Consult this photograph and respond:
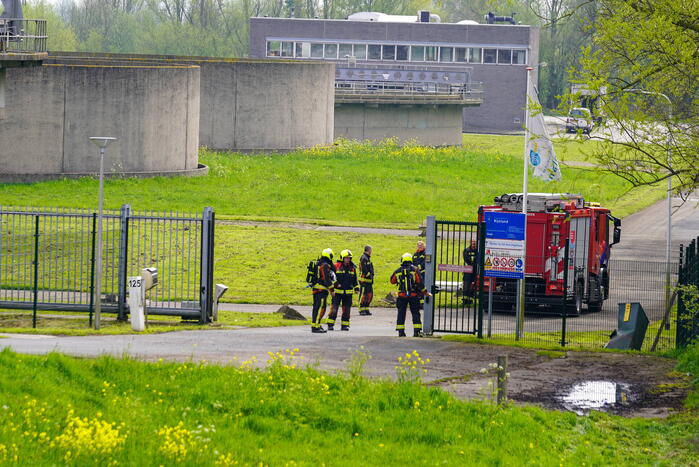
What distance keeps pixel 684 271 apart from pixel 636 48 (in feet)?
15.9

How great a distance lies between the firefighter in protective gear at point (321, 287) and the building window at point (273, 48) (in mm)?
67695

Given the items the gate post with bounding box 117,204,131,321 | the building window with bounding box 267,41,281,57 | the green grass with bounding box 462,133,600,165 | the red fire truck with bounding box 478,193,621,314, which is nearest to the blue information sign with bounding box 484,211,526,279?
the red fire truck with bounding box 478,193,621,314

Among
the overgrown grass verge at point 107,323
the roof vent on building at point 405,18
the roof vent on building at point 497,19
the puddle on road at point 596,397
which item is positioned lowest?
the puddle on road at point 596,397

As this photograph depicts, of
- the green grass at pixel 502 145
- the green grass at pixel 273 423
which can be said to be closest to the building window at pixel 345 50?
the green grass at pixel 502 145

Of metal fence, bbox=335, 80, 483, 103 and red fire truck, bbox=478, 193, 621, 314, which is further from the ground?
metal fence, bbox=335, 80, 483, 103

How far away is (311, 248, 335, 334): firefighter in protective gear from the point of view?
1988 cm

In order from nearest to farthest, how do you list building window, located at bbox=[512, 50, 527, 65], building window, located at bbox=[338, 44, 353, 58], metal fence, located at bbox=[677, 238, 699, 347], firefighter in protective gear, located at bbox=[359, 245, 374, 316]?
metal fence, located at bbox=[677, 238, 699, 347] < firefighter in protective gear, located at bbox=[359, 245, 374, 316] < building window, located at bbox=[338, 44, 353, 58] < building window, located at bbox=[512, 50, 527, 65]

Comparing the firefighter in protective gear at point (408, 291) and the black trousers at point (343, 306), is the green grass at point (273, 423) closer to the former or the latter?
the firefighter in protective gear at point (408, 291)

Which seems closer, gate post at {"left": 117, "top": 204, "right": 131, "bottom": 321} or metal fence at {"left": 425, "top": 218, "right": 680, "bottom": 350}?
metal fence at {"left": 425, "top": 218, "right": 680, "bottom": 350}

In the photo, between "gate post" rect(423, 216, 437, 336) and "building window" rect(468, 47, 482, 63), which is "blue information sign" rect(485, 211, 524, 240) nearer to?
"gate post" rect(423, 216, 437, 336)

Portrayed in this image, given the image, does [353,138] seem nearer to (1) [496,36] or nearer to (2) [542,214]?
(1) [496,36]

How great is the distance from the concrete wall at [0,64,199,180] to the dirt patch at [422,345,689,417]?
1006 inches

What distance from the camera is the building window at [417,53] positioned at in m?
86.0

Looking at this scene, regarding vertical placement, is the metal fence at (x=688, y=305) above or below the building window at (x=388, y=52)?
below
